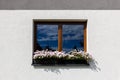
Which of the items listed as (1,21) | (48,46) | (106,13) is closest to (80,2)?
(106,13)

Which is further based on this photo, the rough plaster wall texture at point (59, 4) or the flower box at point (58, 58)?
the rough plaster wall texture at point (59, 4)

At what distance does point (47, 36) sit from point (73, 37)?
795mm

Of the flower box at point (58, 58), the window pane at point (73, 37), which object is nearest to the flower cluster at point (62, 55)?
the flower box at point (58, 58)

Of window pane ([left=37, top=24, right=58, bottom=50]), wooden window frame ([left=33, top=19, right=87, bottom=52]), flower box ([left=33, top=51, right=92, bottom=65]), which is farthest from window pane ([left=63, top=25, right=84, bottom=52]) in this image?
flower box ([left=33, top=51, right=92, bottom=65])

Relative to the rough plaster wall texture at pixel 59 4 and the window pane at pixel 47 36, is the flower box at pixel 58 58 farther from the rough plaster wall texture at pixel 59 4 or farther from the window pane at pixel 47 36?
the rough plaster wall texture at pixel 59 4

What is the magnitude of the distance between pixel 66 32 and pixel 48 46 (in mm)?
695

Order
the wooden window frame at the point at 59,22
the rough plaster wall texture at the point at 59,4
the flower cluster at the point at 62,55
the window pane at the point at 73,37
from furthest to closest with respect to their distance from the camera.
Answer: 1. the window pane at the point at 73,37
2. the wooden window frame at the point at 59,22
3. the rough plaster wall texture at the point at 59,4
4. the flower cluster at the point at 62,55

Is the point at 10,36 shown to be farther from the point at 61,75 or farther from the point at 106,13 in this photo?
the point at 106,13

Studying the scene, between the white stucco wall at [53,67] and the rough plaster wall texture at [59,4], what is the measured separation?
0.39 feet

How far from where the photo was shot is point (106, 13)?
12.6 m

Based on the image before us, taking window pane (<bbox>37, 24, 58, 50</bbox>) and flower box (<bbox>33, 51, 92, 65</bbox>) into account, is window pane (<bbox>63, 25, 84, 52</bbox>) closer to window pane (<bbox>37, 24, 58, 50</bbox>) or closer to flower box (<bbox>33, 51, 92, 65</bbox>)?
window pane (<bbox>37, 24, 58, 50</bbox>)

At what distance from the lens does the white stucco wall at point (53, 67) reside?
40.8 feet

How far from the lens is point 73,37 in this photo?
12836 mm

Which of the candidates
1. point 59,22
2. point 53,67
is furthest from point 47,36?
point 53,67
